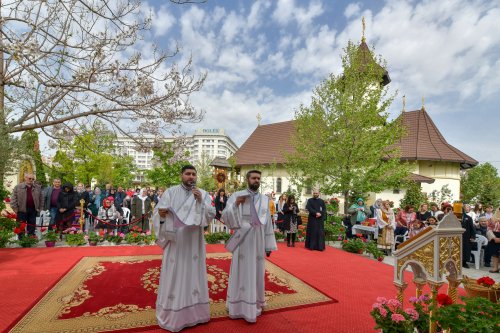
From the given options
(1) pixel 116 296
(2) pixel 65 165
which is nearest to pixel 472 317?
(1) pixel 116 296

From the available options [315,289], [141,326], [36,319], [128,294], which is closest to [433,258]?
[315,289]

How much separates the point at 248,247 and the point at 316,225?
→ 6.08 metres

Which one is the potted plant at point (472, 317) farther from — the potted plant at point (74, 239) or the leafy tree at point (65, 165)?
the leafy tree at point (65, 165)

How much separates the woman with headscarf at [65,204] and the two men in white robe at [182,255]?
7531 millimetres

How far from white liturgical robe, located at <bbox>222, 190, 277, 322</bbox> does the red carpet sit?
0.24 metres

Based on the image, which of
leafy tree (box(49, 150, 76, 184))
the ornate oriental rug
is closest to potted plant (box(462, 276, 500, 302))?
the ornate oriental rug

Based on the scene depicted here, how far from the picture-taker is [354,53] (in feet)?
51.5

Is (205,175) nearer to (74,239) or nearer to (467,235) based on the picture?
(74,239)

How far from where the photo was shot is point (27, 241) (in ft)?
28.6

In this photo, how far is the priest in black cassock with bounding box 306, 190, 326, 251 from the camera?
9.73 metres

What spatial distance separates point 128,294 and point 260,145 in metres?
33.4

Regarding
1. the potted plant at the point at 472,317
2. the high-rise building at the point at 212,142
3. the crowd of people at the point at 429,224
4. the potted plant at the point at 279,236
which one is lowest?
the potted plant at the point at 279,236

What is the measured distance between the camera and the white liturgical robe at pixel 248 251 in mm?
4188

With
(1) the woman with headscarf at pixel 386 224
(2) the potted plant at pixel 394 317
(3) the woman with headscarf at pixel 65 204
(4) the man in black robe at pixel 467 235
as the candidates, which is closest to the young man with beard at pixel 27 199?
(3) the woman with headscarf at pixel 65 204
